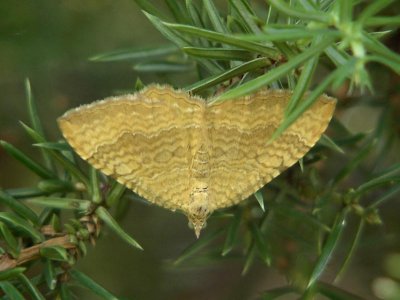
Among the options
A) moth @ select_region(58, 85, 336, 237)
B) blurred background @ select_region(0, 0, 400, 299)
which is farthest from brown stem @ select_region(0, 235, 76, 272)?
blurred background @ select_region(0, 0, 400, 299)

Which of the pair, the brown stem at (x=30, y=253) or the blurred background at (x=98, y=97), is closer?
the brown stem at (x=30, y=253)

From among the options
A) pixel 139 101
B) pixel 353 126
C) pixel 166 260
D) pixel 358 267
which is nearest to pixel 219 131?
pixel 139 101

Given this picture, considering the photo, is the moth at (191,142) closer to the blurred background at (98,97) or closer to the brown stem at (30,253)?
the brown stem at (30,253)

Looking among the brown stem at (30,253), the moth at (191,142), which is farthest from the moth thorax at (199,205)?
the brown stem at (30,253)

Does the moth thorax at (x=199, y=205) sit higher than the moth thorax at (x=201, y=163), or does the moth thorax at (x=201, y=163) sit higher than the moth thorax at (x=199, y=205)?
the moth thorax at (x=201, y=163)

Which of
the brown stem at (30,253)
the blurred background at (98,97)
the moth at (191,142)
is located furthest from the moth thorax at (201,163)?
the blurred background at (98,97)

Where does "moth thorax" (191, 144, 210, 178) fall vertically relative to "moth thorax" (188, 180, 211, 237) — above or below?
above

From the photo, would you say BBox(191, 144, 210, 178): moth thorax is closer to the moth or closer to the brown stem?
the moth
